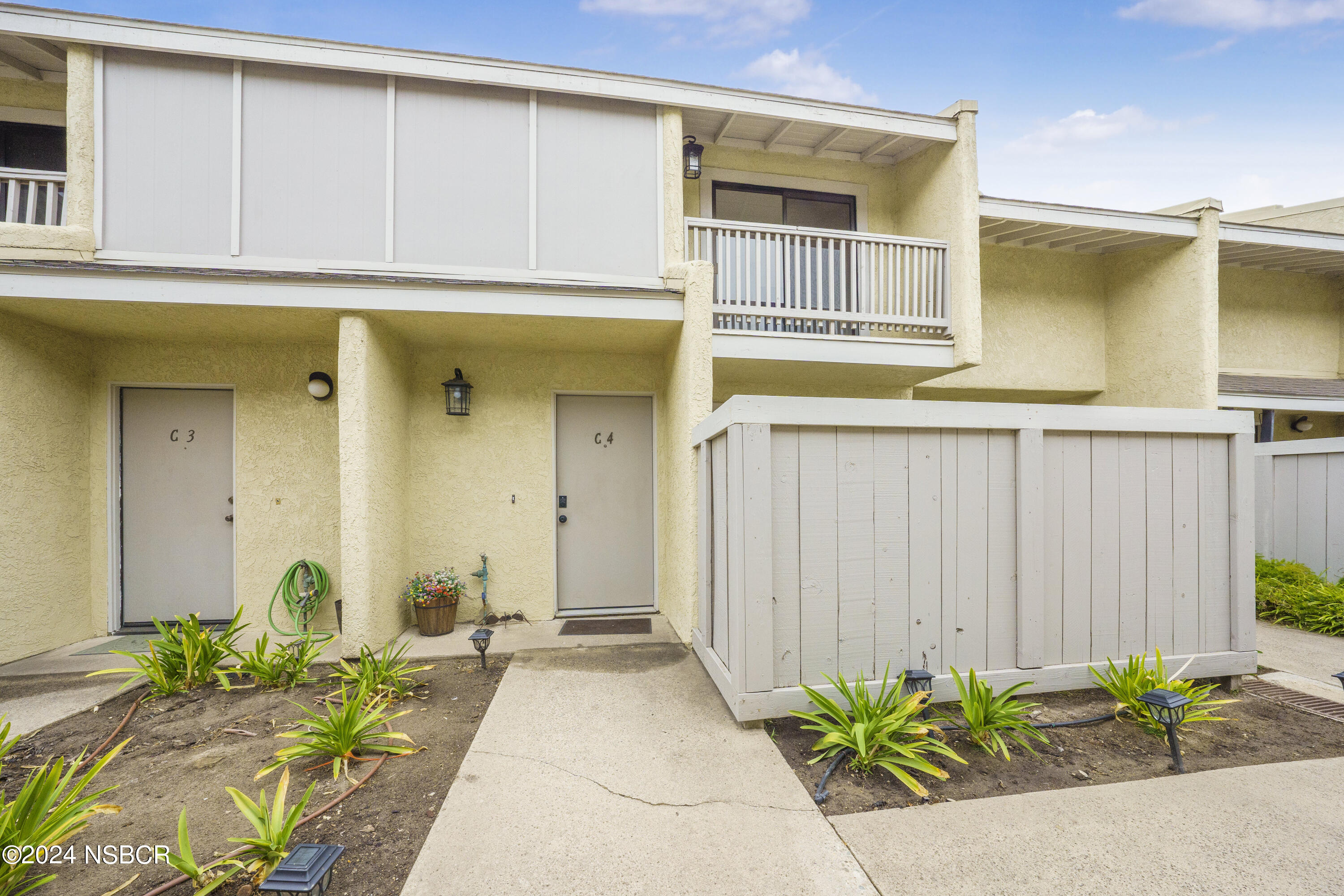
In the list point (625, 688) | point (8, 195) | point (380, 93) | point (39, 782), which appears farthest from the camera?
point (380, 93)

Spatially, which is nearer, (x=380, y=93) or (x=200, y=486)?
(x=380, y=93)

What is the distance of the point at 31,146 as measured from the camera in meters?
4.33

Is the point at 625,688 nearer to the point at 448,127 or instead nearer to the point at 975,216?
the point at 448,127

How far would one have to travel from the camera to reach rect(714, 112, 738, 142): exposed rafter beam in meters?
4.65

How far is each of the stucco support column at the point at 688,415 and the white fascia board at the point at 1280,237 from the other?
6263 mm

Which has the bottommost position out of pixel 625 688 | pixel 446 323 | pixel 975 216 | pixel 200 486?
pixel 625 688

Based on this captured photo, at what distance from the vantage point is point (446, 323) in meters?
4.12

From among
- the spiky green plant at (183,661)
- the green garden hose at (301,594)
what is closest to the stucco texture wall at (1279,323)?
the green garden hose at (301,594)

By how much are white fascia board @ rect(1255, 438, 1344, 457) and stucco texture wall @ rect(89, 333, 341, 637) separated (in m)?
9.16

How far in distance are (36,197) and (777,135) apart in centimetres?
621

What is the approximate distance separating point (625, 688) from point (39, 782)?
95.9 inches

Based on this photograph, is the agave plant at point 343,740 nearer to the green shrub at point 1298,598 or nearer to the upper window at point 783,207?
the upper window at point 783,207

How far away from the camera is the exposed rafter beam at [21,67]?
156 inches

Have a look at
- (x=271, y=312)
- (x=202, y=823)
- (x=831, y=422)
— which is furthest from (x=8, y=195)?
(x=831, y=422)
